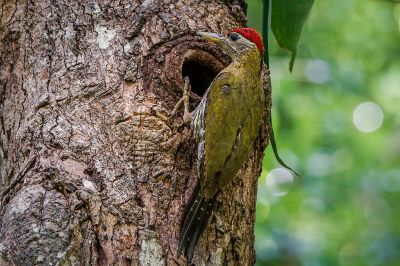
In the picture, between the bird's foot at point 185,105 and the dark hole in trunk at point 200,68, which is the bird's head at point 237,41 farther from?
the bird's foot at point 185,105

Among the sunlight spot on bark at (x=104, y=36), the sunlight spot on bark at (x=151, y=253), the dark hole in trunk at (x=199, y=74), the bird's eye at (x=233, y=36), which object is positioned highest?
the sunlight spot on bark at (x=104, y=36)

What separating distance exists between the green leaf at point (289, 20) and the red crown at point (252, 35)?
0.10m

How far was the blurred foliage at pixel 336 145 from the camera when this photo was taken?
23.2ft

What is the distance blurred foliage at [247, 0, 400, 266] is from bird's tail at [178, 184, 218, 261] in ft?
10.4

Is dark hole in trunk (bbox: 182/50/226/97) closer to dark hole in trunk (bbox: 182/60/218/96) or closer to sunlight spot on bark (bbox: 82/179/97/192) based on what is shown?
dark hole in trunk (bbox: 182/60/218/96)

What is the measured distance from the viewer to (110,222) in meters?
3.18

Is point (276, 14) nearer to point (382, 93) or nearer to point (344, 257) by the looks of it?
point (344, 257)

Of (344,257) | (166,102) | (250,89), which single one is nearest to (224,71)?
(250,89)

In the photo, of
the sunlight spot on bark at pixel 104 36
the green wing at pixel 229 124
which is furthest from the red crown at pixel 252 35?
the sunlight spot on bark at pixel 104 36

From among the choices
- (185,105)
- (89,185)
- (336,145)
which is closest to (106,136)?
(89,185)

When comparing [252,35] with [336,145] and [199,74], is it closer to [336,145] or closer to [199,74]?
[199,74]

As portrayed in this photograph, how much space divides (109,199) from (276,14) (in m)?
1.62

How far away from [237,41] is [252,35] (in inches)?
9.8

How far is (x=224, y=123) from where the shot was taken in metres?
3.77
